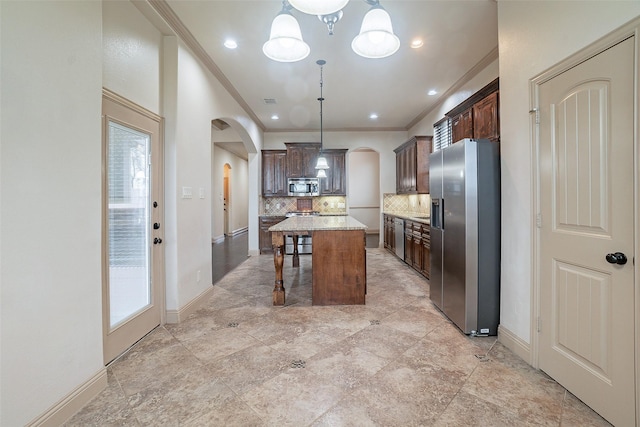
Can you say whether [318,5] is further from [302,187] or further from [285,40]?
[302,187]

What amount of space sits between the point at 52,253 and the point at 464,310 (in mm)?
3112

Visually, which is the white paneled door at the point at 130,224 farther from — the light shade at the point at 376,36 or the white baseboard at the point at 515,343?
the white baseboard at the point at 515,343

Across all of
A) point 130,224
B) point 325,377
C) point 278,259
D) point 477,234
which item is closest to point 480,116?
point 477,234

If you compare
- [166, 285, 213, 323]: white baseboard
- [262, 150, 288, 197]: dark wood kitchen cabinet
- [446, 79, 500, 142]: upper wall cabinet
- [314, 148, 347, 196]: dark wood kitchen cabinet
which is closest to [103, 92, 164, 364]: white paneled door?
[166, 285, 213, 323]: white baseboard

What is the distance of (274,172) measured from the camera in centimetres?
704

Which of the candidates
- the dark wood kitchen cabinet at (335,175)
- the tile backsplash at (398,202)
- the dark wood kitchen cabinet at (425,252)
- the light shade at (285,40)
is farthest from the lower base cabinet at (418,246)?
the light shade at (285,40)

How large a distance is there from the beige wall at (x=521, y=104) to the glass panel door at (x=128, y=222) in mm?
3305

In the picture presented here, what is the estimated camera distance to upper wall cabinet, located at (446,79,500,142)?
299cm

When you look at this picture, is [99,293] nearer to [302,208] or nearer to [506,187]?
[506,187]

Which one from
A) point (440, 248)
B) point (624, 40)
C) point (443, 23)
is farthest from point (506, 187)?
point (443, 23)

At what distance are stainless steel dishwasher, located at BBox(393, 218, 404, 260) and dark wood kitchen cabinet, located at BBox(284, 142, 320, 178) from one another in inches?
95.4

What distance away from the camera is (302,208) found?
7379 mm

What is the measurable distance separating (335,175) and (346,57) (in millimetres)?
3655

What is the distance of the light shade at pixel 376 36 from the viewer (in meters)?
1.78
